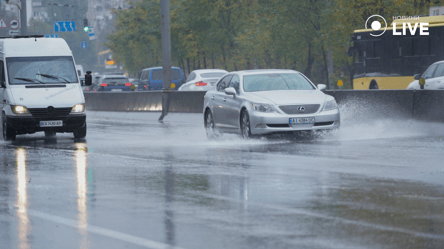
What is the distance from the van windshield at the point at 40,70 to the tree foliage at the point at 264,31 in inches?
864

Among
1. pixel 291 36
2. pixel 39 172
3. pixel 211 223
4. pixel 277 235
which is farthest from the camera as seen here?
pixel 291 36

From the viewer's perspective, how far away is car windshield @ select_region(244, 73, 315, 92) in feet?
55.1

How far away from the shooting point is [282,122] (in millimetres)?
15500

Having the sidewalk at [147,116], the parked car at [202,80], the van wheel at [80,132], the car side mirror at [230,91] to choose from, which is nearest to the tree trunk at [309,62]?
the parked car at [202,80]

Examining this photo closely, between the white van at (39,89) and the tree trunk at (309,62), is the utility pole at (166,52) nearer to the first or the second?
the white van at (39,89)

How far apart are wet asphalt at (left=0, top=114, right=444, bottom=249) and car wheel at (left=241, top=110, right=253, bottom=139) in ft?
1.31

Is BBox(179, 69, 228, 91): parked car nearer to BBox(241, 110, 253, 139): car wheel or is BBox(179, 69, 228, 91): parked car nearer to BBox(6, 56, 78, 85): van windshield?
BBox(6, 56, 78, 85): van windshield

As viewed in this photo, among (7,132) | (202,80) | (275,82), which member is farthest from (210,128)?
(202,80)

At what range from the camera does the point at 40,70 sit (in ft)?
61.8

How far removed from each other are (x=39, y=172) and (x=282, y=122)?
562 cm

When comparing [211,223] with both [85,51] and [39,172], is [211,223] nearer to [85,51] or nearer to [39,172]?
[39,172]

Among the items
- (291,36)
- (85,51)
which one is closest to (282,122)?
(291,36)

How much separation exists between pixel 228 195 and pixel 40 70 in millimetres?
11194

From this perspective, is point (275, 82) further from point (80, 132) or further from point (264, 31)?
point (264, 31)
